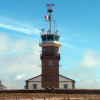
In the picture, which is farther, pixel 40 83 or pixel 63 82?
pixel 63 82

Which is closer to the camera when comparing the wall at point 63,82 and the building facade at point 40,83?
the wall at point 63,82

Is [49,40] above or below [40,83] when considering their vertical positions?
above

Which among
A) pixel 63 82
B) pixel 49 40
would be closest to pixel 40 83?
pixel 63 82

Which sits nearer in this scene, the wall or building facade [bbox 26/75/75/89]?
the wall

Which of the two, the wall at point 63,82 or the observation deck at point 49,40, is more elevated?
the observation deck at point 49,40

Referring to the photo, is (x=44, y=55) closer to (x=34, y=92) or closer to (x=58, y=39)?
(x=58, y=39)

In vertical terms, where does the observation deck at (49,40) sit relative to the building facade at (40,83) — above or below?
above

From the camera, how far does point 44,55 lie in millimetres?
71938

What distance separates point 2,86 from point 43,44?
23.1 meters

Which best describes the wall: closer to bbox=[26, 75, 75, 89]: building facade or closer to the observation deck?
bbox=[26, 75, 75, 89]: building facade

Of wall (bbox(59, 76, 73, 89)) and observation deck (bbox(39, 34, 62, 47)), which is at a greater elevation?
observation deck (bbox(39, 34, 62, 47))

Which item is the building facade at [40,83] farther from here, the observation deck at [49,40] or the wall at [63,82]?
the observation deck at [49,40]

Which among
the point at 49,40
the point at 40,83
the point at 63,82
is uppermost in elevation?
the point at 49,40

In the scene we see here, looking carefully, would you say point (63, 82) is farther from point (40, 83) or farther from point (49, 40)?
point (49, 40)
